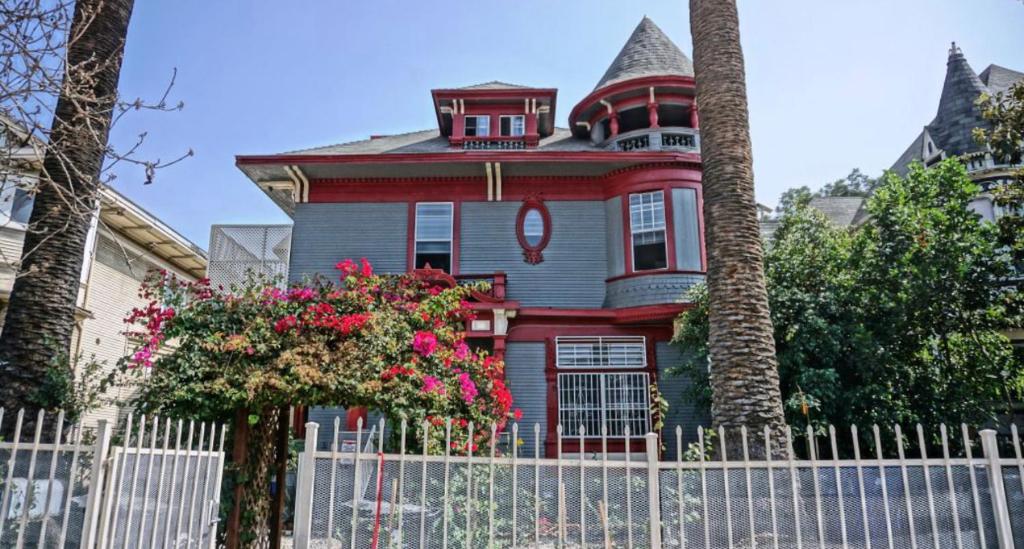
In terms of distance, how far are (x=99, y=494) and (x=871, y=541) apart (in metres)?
5.74

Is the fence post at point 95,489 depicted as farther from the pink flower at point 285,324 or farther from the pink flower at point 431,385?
the pink flower at point 431,385

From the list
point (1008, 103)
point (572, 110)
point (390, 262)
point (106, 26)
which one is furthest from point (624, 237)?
point (106, 26)

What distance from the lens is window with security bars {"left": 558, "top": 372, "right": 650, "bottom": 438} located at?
14070mm

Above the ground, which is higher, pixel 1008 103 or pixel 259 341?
pixel 1008 103

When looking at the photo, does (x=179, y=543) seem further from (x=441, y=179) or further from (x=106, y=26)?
(x=441, y=179)

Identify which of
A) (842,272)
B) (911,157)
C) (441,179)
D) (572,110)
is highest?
(911,157)

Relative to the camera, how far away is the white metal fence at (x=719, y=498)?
16.7ft

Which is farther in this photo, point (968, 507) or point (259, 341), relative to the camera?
point (259, 341)

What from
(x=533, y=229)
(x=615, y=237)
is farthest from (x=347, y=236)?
(x=615, y=237)

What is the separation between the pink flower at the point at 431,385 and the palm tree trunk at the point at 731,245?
3231 mm

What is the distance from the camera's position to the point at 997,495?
17.2 ft

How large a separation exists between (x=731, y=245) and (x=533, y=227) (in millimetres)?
7853

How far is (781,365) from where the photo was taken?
38.3ft

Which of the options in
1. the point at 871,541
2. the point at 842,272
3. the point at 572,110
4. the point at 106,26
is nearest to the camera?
the point at 871,541
